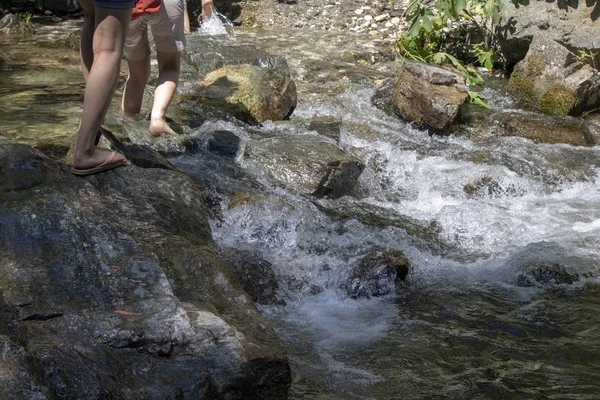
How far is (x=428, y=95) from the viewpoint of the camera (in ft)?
26.4

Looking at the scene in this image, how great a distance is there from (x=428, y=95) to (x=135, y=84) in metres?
3.29

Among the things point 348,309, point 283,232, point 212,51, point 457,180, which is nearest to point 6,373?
point 348,309

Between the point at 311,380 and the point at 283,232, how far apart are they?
6.06 ft

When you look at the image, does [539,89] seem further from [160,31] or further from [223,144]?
[160,31]

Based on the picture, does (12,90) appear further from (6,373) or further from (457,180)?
(6,373)

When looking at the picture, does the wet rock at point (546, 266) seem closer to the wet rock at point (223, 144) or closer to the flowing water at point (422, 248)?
the flowing water at point (422, 248)

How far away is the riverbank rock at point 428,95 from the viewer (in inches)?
312

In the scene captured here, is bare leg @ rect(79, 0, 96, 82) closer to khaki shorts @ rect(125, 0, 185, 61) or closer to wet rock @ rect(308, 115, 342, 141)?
khaki shorts @ rect(125, 0, 185, 61)

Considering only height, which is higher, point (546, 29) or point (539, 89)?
point (546, 29)

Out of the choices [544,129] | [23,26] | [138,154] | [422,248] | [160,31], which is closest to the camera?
[138,154]

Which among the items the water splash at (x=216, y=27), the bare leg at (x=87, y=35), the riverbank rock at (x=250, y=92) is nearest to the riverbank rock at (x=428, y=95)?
the riverbank rock at (x=250, y=92)

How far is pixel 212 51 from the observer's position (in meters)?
8.91

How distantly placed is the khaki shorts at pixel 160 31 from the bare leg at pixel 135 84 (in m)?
0.07

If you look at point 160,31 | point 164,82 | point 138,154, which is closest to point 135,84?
point 164,82
